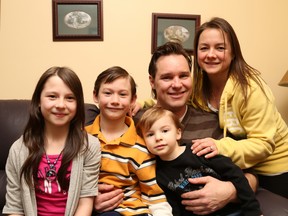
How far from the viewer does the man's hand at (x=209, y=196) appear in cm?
125

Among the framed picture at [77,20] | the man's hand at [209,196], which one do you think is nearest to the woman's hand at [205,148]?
the man's hand at [209,196]

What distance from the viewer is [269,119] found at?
4.67ft

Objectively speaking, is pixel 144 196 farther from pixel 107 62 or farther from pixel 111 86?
pixel 107 62

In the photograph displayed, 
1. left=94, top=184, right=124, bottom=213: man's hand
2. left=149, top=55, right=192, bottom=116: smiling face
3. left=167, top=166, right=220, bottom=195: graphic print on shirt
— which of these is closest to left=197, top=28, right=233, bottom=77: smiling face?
left=149, top=55, right=192, bottom=116: smiling face

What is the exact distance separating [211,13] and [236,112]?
Result: 3.38ft

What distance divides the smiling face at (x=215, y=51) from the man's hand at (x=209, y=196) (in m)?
0.60

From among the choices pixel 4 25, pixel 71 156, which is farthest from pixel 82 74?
pixel 71 156

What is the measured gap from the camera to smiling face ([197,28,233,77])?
1528mm

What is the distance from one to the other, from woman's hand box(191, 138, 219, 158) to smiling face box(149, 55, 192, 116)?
0.27m

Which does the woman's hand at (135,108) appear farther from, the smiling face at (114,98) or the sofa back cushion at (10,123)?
the sofa back cushion at (10,123)

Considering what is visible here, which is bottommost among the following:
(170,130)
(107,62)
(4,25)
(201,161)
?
(201,161)

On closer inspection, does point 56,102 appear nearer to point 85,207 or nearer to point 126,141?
point 126,141

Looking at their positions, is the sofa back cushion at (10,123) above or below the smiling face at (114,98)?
below

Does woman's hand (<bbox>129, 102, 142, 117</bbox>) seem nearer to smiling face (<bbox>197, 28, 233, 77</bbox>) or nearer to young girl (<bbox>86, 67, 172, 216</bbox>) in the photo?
young girl (<bbox>86, 67, 172, 216</bbox>)
